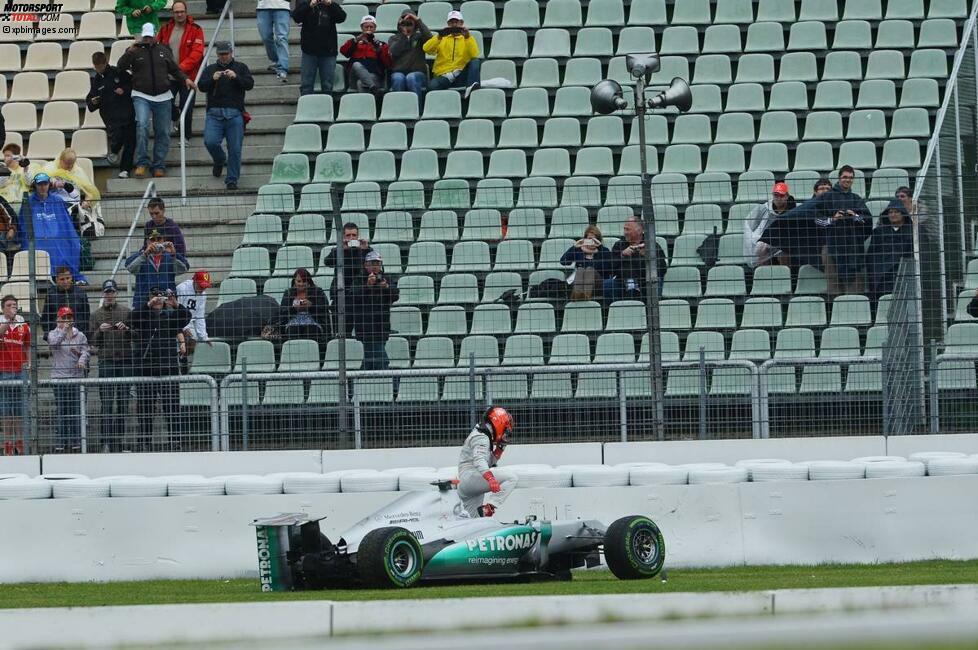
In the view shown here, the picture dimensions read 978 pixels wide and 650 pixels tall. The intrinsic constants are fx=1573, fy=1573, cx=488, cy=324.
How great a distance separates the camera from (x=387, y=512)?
477 inches

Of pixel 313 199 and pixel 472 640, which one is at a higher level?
pixel 313 199

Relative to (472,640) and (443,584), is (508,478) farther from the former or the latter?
(472,640)

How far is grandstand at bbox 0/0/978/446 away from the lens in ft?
52.4

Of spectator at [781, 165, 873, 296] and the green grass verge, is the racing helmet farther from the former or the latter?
spectator at [781, 165, 873, 296]

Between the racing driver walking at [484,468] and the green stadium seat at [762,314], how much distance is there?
4099mm

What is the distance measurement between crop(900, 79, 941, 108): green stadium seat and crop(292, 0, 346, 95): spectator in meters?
8.03

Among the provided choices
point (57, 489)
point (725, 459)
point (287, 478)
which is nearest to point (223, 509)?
point (287, 478)

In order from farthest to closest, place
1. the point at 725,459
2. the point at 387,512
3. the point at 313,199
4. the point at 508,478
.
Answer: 1. the point at 313,199
2. the point at 725,459
3. the point at 508,478
4. the point at 387,512

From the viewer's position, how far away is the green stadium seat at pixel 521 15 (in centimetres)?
2377

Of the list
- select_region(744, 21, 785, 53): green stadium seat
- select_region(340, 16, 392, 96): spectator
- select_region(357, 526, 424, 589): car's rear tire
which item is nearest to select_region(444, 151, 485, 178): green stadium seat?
select_region(340, 16, 392, 96): spectator

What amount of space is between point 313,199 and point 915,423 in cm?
748

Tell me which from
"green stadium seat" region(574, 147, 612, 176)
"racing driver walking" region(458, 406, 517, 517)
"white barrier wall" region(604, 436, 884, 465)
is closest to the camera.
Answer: "racing driver walking" region(458, 406, 517, 517)

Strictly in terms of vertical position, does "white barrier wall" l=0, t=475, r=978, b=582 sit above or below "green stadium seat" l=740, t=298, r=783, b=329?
below

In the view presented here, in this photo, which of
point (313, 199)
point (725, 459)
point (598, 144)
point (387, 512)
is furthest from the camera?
point (598, 144)
